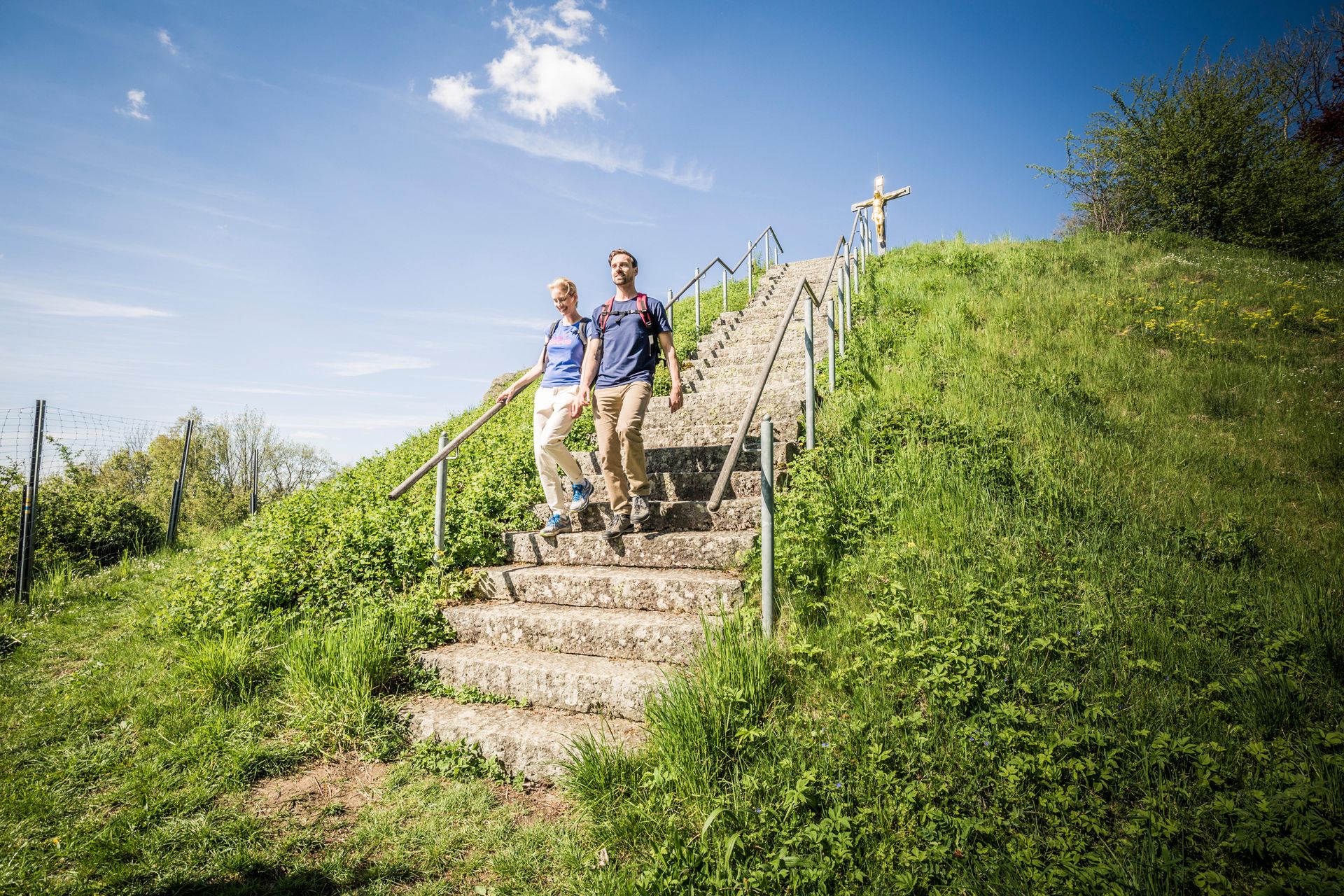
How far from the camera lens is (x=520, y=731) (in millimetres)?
3145

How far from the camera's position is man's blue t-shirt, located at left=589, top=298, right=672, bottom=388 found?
14.8 feet

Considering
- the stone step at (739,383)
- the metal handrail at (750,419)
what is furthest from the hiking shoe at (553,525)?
the stone step at (739,383)

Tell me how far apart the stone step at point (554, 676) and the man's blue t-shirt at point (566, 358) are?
84.7 inches

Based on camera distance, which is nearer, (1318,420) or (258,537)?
(1318,420)

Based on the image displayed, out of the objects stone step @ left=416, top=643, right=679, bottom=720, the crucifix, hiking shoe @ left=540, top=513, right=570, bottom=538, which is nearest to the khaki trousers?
hiking shoe @ left=540, top=513, right=570, bottom=538

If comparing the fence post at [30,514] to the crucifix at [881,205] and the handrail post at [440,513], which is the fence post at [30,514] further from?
the crucifix at [881,205]

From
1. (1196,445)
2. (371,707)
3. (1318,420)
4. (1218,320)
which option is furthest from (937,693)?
(1218,320)

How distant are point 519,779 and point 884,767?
6.15ft

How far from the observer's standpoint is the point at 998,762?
2.33 m

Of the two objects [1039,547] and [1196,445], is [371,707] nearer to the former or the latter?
[1039,547]

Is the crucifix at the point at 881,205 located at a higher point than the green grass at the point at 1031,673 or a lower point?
higher

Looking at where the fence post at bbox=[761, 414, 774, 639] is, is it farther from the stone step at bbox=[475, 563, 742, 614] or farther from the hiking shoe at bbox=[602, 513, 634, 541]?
the hiking shoe at bbox=[602, 513, 634, 541]

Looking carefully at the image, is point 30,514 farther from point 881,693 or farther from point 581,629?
point 881,693

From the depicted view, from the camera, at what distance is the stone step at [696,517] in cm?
452
